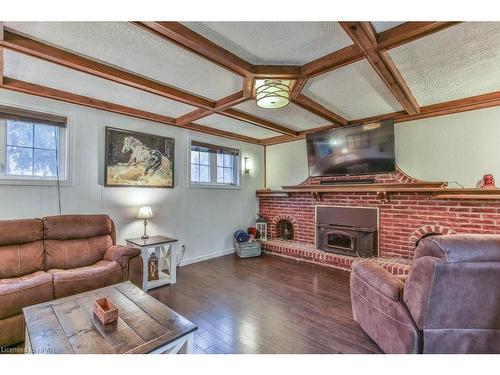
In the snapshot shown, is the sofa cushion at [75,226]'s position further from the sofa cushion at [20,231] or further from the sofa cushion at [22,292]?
the sofa cushion at [22,292]

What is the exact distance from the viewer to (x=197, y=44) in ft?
6.02

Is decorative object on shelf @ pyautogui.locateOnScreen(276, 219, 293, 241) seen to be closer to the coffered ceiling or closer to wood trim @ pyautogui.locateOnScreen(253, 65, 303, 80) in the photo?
the coffered ceiling

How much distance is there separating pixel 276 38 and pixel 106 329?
225 cm

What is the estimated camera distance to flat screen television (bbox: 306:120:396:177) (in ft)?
11.9

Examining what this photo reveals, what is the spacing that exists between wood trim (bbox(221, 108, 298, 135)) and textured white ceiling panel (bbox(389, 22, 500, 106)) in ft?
6.59

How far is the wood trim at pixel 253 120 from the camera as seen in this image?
11.4ft

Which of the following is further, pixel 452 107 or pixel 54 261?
pixel 452 107

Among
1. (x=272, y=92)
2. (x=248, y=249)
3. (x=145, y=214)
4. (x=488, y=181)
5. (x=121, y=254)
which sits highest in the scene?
(x=272, y=92)

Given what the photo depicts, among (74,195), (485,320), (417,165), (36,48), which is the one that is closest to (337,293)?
(485,320)

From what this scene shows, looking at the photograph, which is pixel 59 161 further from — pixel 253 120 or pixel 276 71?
pixel 276 71

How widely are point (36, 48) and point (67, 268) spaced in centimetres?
209

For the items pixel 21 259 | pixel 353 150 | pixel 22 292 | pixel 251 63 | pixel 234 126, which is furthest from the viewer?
pixel 234 126

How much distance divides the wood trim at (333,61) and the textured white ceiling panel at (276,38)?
0.04 m

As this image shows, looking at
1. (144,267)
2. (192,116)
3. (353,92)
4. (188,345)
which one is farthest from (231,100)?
(188,345)
